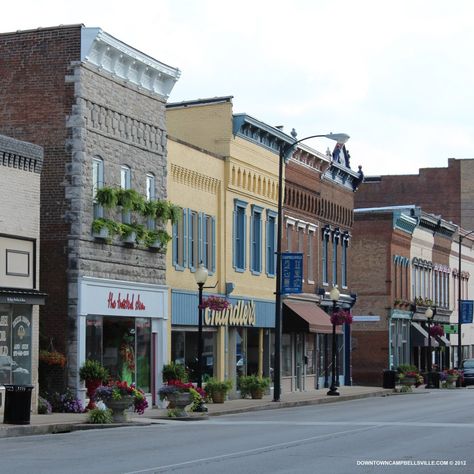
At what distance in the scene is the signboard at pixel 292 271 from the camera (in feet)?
155

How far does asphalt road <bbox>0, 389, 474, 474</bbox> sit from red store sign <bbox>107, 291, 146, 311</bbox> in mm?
5233

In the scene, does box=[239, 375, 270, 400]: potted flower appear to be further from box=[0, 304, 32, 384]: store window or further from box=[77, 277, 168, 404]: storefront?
box=[0, 304, 32, 384]: store window

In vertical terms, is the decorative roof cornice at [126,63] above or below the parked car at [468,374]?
above

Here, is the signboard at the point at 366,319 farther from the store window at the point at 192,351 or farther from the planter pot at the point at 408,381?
the store window at the point at 192,351

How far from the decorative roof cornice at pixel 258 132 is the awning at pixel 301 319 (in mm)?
6251

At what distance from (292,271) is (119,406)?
17830 millimetres

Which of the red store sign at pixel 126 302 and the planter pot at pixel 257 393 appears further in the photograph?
the planter pot at pixel 257 393

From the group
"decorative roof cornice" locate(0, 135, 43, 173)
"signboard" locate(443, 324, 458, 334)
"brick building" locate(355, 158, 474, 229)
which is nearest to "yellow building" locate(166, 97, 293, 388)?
"decorative roof cornice" locate(0, 135, 43, 173)

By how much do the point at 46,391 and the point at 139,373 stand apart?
4.37m

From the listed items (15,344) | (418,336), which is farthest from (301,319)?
(418,336)

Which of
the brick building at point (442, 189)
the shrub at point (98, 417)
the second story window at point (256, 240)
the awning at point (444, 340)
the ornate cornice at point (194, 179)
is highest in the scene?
the brick building at point (442, 189)

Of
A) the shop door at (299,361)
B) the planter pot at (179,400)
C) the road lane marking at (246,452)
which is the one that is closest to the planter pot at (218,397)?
the planter pot at (179,400)

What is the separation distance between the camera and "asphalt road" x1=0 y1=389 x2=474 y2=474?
1800 centimetres

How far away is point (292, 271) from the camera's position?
156ft
